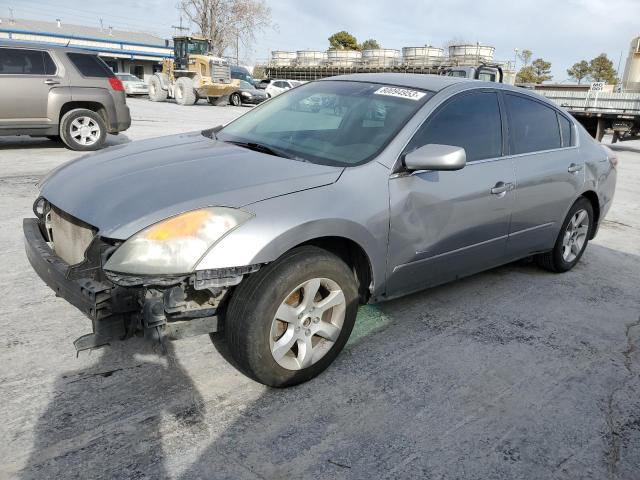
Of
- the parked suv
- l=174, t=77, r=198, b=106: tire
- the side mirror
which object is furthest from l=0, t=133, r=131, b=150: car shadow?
l=174, t=77, r=198, b=106: tire

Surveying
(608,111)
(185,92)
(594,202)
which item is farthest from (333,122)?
(185,92)

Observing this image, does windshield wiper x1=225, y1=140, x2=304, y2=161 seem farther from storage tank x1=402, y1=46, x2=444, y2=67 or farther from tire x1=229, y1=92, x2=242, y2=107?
storage tank x1=402, y1=46, x2=444, y2=67

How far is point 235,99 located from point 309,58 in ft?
93.6

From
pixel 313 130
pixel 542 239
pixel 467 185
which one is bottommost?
pixel 542 239

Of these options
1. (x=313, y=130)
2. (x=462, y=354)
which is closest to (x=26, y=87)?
(x=313, y=130)

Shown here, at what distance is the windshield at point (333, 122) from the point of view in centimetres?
320

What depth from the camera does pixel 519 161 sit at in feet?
12.9

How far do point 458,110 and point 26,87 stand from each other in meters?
7.91

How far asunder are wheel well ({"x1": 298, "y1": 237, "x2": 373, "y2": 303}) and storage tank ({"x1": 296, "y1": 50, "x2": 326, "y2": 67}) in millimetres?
53562

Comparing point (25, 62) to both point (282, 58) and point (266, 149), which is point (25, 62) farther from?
point (282, 58)

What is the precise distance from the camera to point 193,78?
1045 inches

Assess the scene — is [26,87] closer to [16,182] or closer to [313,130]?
[16,182]

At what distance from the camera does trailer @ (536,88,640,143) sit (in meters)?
14.9

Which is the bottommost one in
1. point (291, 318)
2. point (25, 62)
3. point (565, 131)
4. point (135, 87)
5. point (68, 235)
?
point (291, 318)
